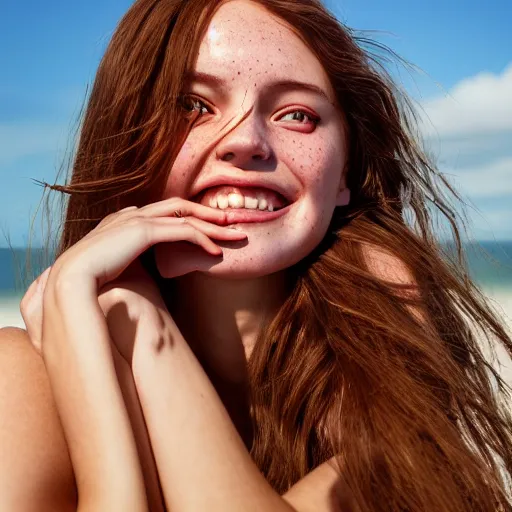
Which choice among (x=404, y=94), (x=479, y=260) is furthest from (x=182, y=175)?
(x=479, y=260)

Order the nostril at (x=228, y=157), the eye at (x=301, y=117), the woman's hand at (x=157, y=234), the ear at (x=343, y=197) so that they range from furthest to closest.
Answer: the ear at (x=343, y=197) → the eye at (x=301, y=117) → the nostril at (x=228, y=157) → the woman's hand at (x=157, y=234)

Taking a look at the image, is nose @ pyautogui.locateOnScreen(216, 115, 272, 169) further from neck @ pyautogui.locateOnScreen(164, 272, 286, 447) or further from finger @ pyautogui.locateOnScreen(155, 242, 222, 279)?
→ neck @ pyautogui.locateOnScreen(164, 272, 286, 447)

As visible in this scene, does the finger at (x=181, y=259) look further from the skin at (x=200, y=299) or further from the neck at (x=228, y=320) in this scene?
the neck at (x=228, y=320)

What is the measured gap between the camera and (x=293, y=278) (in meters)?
2.67

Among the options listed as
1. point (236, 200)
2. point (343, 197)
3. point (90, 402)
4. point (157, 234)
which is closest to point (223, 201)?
point (236, 200)

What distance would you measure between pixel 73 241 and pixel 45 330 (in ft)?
2.27

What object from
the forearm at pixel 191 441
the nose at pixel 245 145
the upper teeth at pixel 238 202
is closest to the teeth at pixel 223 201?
the upper teeth at pixel 238 202

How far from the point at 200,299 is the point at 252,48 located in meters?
0.82

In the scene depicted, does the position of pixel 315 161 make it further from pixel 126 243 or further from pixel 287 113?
pixel 126 243

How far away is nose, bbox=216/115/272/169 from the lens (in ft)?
7.48

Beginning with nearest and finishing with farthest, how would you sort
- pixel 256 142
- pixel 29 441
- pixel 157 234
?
pixel 29 441
pixel 157 234
pixel 256 142

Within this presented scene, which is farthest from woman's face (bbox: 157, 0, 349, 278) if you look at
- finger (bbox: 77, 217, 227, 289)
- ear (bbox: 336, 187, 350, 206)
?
ear (bbox: 336, 187, 350, 206)

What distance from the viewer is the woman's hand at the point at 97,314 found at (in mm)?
1915

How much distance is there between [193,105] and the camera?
2385 mm
